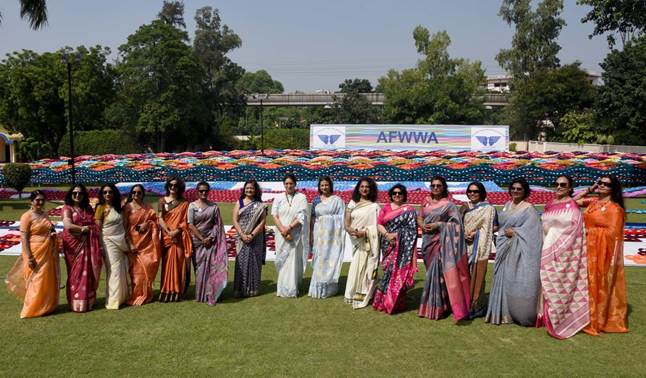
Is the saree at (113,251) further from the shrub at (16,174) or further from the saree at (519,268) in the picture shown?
the shrub at (16,174)

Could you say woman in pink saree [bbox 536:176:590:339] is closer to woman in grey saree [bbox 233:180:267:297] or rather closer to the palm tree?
woman in grey saree [bbox 233:180:267:297]

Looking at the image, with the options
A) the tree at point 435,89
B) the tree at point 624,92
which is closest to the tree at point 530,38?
the tree at point 435,89

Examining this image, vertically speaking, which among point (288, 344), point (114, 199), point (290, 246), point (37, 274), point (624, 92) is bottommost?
point (288, 344)

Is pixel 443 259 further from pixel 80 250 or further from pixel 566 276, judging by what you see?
pixel 80 250

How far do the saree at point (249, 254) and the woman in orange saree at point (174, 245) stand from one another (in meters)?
0.55

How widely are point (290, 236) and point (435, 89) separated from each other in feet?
117

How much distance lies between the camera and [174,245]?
18.6ft

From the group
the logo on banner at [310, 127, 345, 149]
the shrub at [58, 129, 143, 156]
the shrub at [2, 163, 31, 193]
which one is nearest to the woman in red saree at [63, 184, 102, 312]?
the shrub at [2, 163, 31, 193]

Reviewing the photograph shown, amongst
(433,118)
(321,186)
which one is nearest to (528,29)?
(433,118)

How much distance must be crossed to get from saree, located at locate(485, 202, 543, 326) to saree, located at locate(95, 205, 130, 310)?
3489 mm

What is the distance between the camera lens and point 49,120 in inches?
1249

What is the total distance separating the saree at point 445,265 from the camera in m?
5.11

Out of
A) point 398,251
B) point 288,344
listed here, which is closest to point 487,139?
point 398,251

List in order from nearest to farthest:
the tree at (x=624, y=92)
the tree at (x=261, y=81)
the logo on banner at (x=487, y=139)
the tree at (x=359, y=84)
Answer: the tree at (x=624, y=92)
the logo on banner at (x=487, y=139)
the tree at (x=359, y=84)
the tree at (x=261, y=81)
